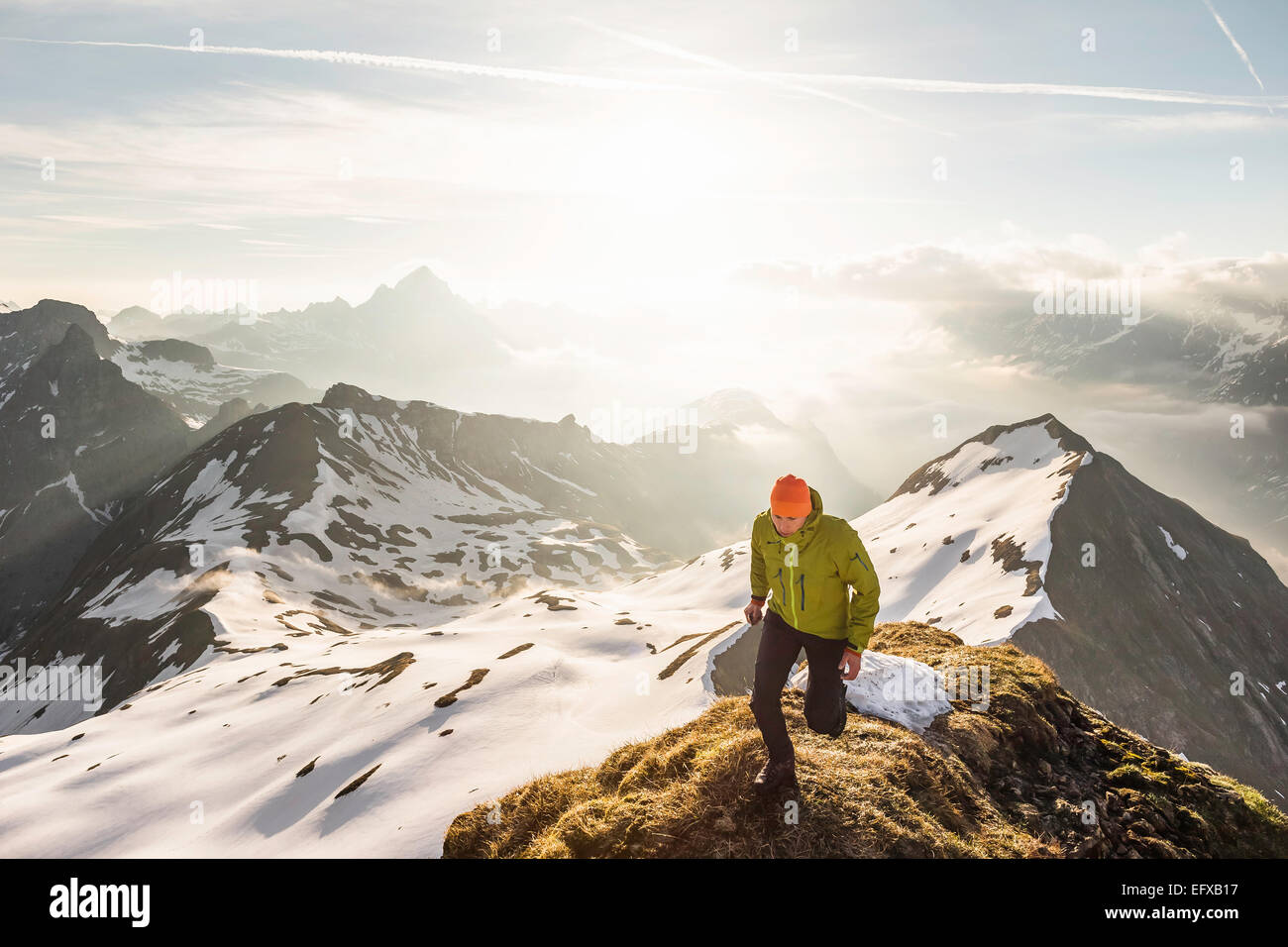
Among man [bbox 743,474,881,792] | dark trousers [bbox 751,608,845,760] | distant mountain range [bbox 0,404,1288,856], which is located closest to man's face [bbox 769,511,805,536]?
man [bbox 743,474,881,792]

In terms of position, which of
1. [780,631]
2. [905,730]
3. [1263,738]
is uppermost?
[780,631]

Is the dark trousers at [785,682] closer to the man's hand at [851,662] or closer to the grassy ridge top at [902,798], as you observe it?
the man's hand at [851,662]

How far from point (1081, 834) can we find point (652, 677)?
136 ft

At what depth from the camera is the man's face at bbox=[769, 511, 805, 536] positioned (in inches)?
365

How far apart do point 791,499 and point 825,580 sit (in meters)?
1.39

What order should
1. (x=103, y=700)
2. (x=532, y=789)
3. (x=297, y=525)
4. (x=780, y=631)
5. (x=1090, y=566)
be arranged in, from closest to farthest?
(x=780, y=631), (x=532, y=789), (x=1090, y=566), (x=103, y=700), (x=297, y=525)

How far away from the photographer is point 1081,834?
10.8m

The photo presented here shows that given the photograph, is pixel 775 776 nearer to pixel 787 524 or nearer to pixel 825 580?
pixel 825 580

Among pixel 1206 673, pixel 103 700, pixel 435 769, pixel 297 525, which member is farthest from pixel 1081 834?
pixel 297 525

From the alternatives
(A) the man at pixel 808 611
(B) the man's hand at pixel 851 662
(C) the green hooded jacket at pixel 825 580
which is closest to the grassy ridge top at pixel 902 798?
(A) the man at pixel 808 611

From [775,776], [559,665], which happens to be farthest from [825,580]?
[559,665]

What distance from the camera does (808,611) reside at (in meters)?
9.63
